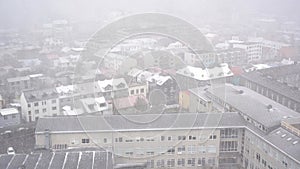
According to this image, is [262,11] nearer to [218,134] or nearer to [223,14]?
[223,14]

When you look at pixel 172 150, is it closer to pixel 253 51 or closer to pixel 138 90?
pixel 138 90

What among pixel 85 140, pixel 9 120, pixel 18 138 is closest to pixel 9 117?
pixel 9 120

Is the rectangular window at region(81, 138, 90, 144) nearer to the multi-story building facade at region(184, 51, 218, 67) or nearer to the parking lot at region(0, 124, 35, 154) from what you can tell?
the parking lot at region(0, 124, 35, 154)

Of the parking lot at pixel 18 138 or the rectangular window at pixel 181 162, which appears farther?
the parking lot at pixel 18 138

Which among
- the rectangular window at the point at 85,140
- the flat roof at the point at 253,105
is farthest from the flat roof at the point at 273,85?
the rectangular window at the point at 85,140

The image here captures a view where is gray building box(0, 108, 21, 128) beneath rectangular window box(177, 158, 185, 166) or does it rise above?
above

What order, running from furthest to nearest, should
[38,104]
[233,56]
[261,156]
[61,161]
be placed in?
[233,56] → [38,104] → [261,156] → [61,161]

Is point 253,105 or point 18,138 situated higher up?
point 253,105

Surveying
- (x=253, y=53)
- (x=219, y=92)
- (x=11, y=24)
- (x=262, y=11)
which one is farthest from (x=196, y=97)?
(x=262, y=11)

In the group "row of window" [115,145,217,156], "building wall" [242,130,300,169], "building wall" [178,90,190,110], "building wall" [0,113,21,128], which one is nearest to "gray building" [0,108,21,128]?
"building wall" [0,113,21,128]

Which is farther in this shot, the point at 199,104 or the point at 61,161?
the point at 199,104

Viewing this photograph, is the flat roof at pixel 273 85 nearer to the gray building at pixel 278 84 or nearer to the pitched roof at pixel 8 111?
the gray building at pixel 278 84
